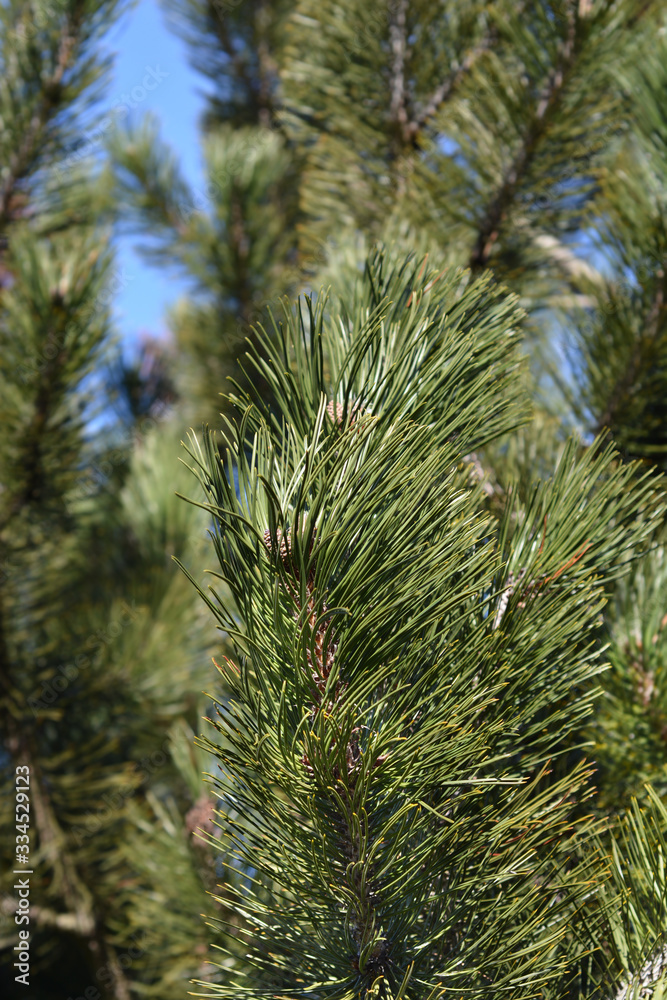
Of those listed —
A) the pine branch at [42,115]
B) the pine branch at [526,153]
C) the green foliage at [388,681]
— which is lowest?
the green foliage at [388,681]

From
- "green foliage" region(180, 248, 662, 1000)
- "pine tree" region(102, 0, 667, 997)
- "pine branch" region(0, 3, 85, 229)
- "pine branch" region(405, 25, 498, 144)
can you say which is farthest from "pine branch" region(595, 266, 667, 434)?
"pine branch" region(0, 3, 85, 229)

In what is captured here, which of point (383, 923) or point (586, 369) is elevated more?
point (586, 369)

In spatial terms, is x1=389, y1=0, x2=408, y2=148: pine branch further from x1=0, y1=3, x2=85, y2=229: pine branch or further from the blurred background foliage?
x1=0, y1=3, x2=85, y2=229: pine branch

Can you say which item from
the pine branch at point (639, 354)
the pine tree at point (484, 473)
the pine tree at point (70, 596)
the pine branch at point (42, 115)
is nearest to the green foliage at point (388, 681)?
the pine tree at point (484, 473)

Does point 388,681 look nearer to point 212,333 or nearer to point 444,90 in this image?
point 444,90

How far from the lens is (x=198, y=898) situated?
83 centimetres

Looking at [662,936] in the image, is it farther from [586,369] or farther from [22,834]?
[22,834]

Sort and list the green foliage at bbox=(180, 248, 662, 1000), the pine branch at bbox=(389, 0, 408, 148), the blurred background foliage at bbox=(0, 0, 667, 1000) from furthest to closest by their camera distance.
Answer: the pine branch at bbox=(389, 0, 408, 148), the blurred background foliage at bbox=(0, 0, 667, 1000), the green foliage at bbox=(180, 248, 662, 1000)

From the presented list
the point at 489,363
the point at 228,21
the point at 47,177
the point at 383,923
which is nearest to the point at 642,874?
the point at 383,923

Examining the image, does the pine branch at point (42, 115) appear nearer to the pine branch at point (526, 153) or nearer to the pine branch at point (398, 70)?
the pine branch at point (398, 70)

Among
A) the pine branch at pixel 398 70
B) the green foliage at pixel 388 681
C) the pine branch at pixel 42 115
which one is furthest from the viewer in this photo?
the pine branch at pixel 42 115

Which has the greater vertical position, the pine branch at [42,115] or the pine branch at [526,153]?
the pine branch at [42,115]

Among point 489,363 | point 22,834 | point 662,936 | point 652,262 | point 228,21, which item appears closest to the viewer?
point 662,936

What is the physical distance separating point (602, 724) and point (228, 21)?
197 cm
